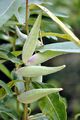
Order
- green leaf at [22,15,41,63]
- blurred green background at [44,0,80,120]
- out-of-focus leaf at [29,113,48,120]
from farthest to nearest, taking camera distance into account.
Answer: blurred green background at [44,0,80,120]
out-of-focus leaf at [29,113,48,120]
green leaf at [22,15,41,63]

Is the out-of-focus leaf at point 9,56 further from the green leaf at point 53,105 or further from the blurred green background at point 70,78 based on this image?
the blurred green background at point 70,78

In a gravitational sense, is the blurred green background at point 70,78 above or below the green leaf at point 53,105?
below

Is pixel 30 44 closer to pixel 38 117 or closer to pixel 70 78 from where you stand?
pixel 38 117

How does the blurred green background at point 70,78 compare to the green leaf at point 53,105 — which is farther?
the blurred green background at point 70,78

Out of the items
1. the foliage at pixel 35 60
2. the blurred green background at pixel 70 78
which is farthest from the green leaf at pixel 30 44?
the blurred green background at pixel 70 78

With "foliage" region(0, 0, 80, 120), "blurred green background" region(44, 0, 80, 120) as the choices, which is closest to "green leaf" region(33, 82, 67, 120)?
"foliage" region(0, 0, 80, 120)

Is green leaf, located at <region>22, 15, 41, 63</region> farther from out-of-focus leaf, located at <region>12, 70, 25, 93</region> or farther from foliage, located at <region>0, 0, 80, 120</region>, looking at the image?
out-of-focus leaf, located at <region>12, 70, 25, 93</region>
